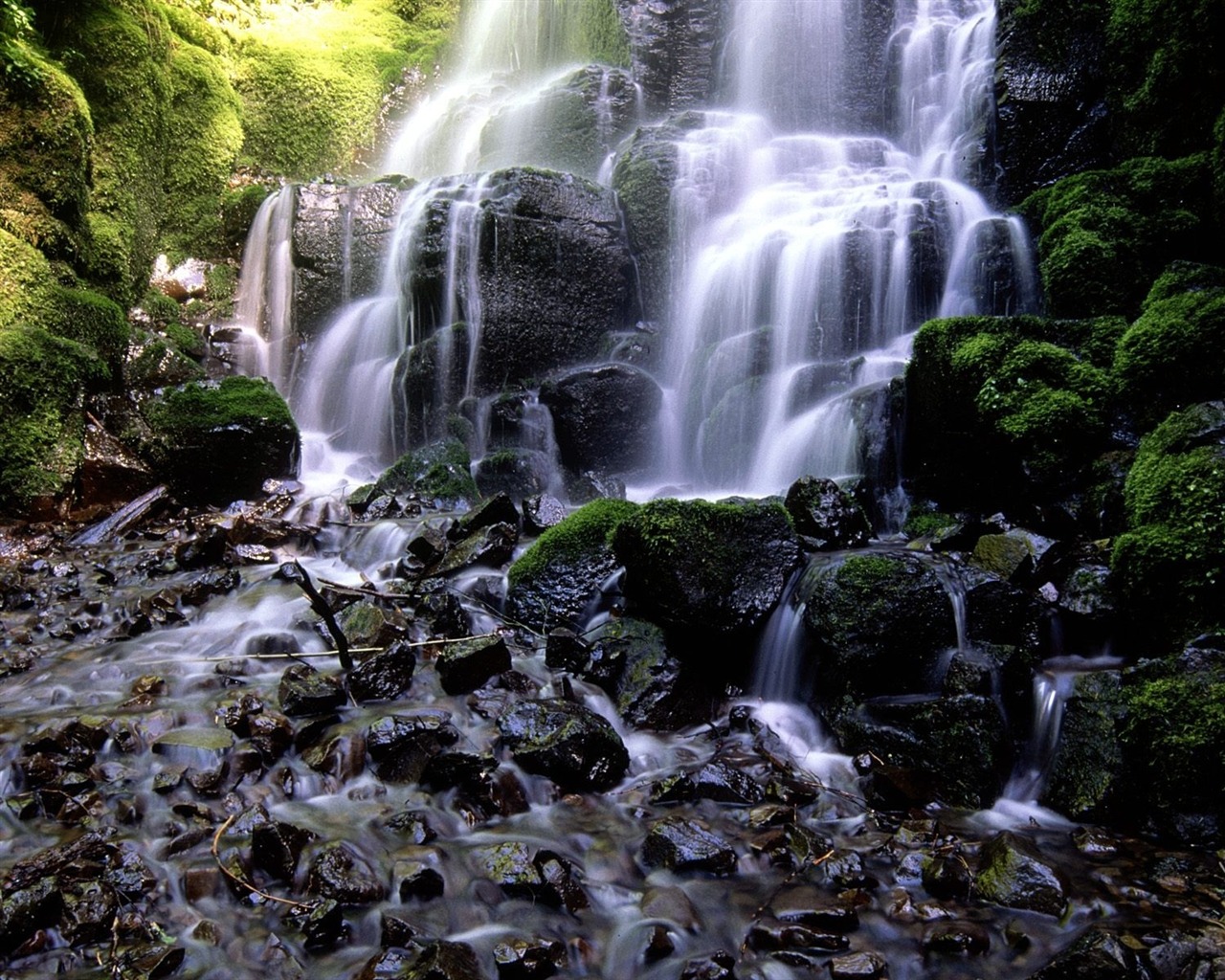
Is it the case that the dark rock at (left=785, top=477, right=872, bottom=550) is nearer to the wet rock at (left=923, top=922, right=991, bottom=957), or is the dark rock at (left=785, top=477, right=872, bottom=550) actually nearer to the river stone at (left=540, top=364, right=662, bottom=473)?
the wet rock at (left=923, top=922, right=991, bottom=957)

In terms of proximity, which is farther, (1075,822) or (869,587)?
(869,587)

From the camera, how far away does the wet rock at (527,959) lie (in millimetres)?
2502

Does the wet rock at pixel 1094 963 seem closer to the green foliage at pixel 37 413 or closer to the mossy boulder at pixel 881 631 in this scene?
the mossy boulder at pixel 881 631

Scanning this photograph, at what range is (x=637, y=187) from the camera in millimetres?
12602

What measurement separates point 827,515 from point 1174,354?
2722 millimetres

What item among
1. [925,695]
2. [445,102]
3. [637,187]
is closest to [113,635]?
[925,695]

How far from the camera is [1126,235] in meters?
7.33

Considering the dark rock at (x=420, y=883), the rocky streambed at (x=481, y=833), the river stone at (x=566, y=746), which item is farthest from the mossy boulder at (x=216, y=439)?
the dark rock at (x=420, y=883)

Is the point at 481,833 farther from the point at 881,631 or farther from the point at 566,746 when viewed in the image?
the point at 881,631

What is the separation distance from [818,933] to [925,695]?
1.98 metres

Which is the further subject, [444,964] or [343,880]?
[343,880]

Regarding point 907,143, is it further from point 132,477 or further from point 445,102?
point 132,477

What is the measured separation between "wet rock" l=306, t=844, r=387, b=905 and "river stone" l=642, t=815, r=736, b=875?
1.12 meters

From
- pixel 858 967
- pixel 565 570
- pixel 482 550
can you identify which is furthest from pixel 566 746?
pixel 482 550
